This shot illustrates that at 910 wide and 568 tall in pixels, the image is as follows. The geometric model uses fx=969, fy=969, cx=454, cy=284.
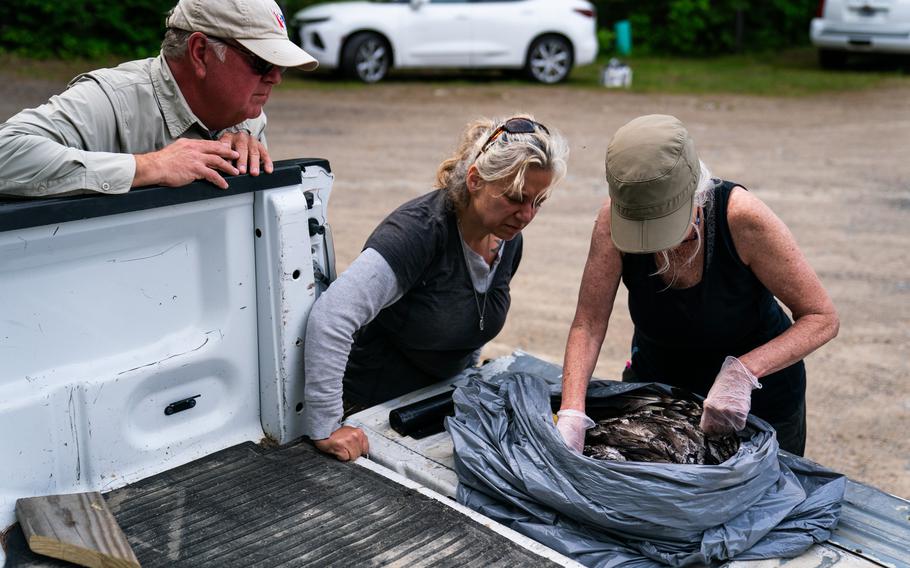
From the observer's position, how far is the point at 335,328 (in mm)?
2711

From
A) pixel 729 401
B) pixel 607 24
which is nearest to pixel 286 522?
pixel 729 401

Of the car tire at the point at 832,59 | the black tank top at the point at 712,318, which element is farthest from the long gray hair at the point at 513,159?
the car tire at the point at 832,59

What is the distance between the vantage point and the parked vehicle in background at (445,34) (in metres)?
13.0

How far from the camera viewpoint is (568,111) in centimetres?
1154

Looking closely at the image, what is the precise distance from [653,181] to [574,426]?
2.35ft

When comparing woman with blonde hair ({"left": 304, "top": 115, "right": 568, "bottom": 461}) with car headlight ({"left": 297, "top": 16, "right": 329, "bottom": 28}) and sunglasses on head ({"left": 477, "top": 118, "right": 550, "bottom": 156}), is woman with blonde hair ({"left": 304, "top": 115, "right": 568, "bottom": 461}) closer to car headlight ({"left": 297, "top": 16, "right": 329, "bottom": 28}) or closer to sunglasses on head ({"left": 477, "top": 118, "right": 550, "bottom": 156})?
sunglasses on head ({"left": 477, "top": 118, "right": 550, "bottom": 156})

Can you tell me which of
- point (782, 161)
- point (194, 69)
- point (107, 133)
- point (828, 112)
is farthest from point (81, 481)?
point (828, 112)

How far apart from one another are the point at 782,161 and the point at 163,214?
797 cm

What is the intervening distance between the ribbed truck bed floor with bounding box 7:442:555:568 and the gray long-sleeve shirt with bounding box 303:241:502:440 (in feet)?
0.49

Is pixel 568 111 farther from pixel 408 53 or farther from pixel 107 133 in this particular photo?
pixel 107 133

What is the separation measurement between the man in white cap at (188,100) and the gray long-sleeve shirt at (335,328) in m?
0.40

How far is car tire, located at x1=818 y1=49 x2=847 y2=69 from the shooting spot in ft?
50.7

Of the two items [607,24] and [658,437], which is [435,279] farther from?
[607,24]

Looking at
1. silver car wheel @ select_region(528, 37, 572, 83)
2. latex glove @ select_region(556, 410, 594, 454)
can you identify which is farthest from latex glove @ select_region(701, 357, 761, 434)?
silver car wheel @ select_region(528, 37, 572, 83)
